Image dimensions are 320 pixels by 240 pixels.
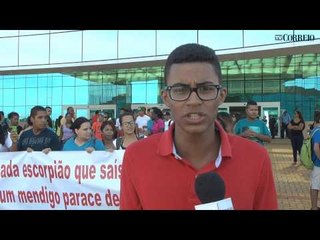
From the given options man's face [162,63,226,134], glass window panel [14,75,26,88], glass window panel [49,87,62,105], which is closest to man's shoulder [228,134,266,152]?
man's face [162,63,226,134]

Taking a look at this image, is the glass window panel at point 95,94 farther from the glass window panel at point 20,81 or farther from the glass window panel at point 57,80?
the glass window panel at point 20,81

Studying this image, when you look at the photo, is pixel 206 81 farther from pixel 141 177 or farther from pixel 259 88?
pixel 259 88

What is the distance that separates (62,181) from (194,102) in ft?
15.1

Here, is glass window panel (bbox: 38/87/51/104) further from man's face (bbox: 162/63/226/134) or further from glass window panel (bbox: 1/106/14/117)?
man's face (bbox: 162/63/226/134)

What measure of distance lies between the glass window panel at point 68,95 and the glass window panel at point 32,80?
3.15 metres

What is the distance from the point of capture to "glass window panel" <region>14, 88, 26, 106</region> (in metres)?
38.6

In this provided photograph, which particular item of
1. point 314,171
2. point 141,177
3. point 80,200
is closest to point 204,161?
point 141,177

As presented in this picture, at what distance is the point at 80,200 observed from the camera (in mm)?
5949

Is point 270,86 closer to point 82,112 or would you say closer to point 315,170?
point 82,112

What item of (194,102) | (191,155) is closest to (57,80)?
(191,155)

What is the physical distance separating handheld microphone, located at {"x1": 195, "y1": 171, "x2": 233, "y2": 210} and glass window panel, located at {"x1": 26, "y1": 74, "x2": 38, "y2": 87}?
37407 millimetres

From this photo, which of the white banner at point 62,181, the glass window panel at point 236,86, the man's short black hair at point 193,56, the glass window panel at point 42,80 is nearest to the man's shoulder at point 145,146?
the man's short black hair at point 193,56

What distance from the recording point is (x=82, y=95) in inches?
1393

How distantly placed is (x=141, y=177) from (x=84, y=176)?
4.12 metres
